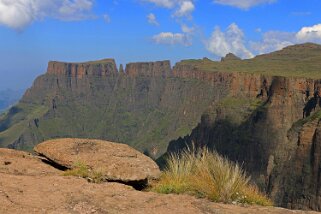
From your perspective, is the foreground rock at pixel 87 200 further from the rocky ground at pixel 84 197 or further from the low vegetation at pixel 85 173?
the low vegetation at pixel 85 173

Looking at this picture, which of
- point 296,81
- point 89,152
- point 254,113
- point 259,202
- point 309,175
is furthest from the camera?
point 254,113

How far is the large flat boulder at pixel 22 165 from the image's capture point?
1282 centimetres

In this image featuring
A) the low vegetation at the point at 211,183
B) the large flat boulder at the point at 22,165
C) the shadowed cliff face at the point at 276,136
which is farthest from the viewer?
the shadowed cliff face at the point at 276,136

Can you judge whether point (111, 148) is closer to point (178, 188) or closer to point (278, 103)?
point (178, 188)

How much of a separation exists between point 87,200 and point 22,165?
4.50 meters

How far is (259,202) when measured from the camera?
11.1m

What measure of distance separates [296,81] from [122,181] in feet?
424

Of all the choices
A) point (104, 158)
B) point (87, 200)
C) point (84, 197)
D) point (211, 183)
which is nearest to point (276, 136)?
point (104, 158)

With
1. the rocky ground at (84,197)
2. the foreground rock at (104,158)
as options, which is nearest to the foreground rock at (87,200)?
the rocky ground at (84,197)

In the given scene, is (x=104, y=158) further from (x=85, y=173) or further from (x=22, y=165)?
(x=22, y=165)

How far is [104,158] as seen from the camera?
1270 centimetres

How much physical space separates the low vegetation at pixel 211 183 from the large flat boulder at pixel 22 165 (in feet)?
10.9

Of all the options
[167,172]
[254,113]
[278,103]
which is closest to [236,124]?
[254,113]

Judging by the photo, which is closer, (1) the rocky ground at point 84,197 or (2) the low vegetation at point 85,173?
(1) the rocky ground at point 84,197
